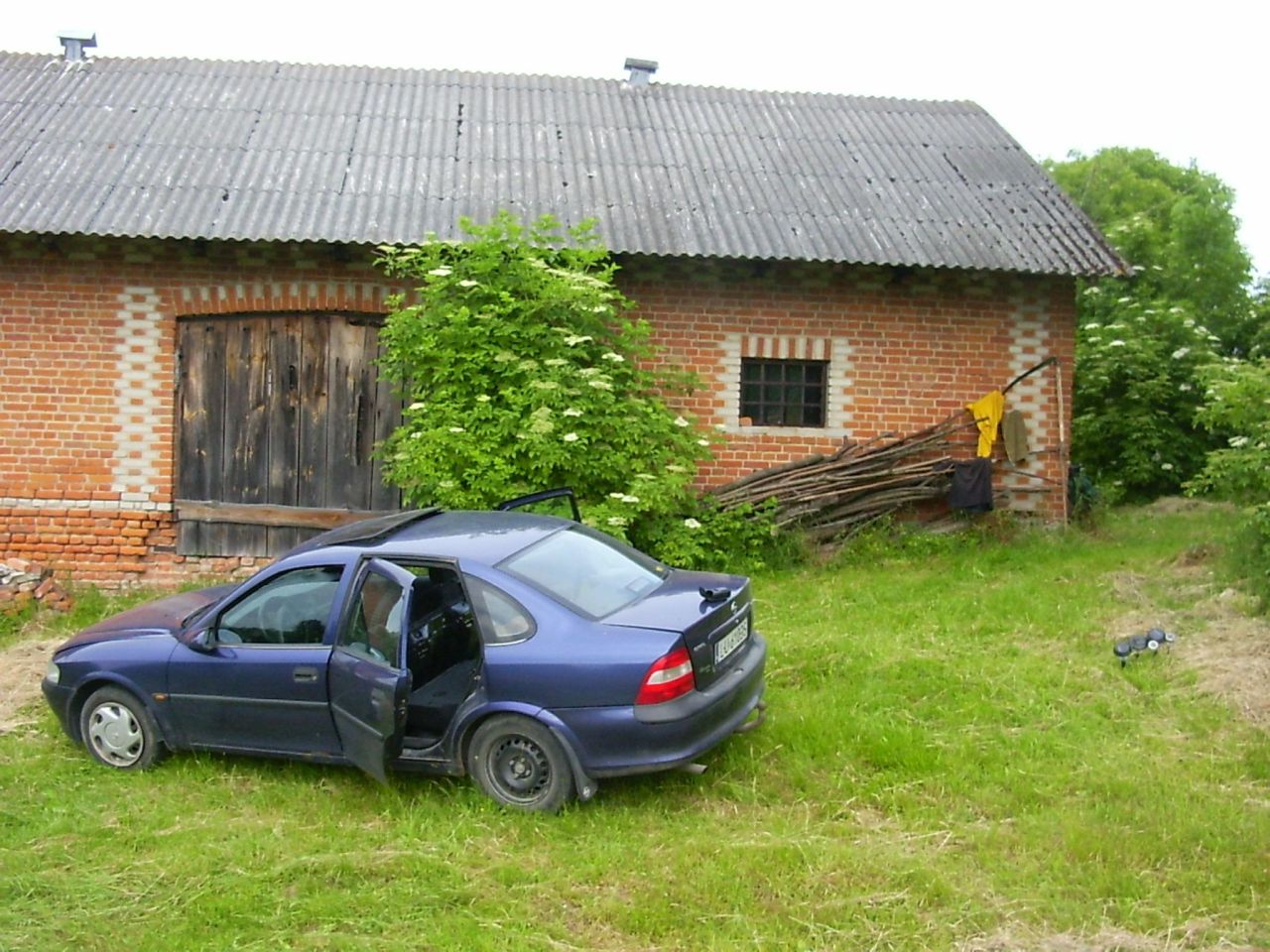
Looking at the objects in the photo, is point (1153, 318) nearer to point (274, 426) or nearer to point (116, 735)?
point (274, 426)

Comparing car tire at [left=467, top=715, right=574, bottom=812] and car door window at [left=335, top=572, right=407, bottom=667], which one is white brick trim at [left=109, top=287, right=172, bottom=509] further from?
car tire at [left=467, top=715, right=574, bottom=812]

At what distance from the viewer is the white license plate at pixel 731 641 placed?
18.0 ft

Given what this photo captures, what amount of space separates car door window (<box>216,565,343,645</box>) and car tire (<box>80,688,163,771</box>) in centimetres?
65

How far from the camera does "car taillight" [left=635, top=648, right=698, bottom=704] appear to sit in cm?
507

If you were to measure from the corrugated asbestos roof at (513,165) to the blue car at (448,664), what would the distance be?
479 cm

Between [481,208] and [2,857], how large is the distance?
716cm

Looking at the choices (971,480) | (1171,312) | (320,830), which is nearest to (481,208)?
(971,480)

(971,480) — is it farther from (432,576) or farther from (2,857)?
(2,857)

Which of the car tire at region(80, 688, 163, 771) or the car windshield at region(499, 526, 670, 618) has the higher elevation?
the car windshield at region(499, 526, 670, 618)

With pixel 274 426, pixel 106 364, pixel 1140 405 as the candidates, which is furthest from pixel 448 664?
pixel 1140 405

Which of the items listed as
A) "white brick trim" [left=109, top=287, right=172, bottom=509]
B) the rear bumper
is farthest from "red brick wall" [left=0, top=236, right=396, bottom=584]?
the rear bumper

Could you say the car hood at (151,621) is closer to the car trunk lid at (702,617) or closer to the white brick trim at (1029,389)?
the car trunk lid at (702,617)

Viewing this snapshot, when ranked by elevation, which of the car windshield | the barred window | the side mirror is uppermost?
the barred window

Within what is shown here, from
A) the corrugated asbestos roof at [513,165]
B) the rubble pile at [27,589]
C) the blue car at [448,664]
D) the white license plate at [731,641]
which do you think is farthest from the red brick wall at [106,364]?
the white license plate at [731,641]
